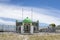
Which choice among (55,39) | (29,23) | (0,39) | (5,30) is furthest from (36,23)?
(0,39)

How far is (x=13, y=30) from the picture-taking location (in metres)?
54.2

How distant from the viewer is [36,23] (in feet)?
177

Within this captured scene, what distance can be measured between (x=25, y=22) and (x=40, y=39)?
15.6 m

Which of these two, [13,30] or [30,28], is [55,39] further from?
[13,30]

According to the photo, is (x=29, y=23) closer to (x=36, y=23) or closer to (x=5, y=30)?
(x=36, y=23)

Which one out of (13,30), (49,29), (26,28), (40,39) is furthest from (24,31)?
(40,39)

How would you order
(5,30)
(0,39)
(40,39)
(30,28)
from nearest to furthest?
(0,39) < (40,39) < (30,28) < (5,30)

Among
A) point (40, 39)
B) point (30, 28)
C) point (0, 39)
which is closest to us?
point (0, 39)

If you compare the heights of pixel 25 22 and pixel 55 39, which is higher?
pixel 25 22

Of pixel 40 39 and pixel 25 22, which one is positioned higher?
pixel 25 22

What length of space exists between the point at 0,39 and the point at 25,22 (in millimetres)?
18212

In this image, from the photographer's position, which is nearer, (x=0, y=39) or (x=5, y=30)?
(x=0, y=39)

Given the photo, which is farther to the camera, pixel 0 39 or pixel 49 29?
pixel 49 29

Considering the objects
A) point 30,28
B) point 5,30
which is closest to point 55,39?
point 30,28
